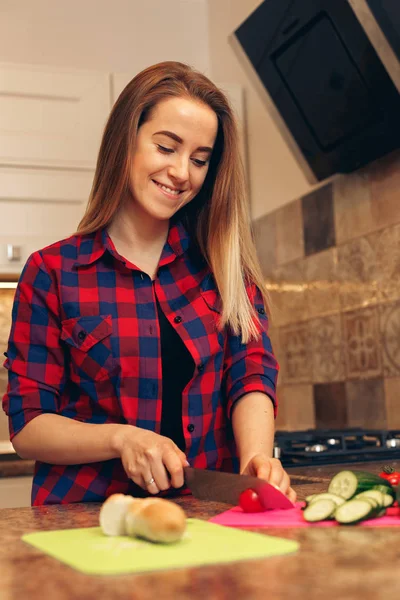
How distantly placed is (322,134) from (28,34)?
123cm

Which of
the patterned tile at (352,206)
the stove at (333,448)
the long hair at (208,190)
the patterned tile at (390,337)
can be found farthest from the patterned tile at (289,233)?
the long hair at (208,190)

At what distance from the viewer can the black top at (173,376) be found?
1.26 m

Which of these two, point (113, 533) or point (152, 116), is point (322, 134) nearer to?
point (152, 116)

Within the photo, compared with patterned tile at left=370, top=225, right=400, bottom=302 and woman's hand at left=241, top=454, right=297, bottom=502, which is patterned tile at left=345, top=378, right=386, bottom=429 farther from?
woman's hand at left=241, top=454, right=297, bottom=502

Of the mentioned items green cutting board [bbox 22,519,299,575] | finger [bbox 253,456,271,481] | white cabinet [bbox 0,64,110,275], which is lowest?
green cutting board [bbox 22,519,299,575]

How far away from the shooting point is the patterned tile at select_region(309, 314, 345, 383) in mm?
2242

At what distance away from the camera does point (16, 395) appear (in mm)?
1188

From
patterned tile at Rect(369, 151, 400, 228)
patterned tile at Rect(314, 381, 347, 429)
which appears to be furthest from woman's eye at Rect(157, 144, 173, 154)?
patterned tile at Rect(314, 381, 347, 429)

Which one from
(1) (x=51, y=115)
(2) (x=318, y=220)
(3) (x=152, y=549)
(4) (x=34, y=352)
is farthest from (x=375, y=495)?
(1) (x=51, y=115)

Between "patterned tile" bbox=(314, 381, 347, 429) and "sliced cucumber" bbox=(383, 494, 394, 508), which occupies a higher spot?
"patterned tile" bbox=(314, 381, 347, 429)

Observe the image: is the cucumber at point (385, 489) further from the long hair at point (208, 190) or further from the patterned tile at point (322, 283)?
the patterned tile at point (322, 283)

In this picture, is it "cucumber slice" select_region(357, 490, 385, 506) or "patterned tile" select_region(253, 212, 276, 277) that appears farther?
"patterned tile" select_region(253, 212, 276, 277)

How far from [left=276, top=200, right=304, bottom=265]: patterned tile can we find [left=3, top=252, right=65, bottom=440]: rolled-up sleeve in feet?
4.36

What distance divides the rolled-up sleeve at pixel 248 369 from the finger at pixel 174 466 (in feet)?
0.94
